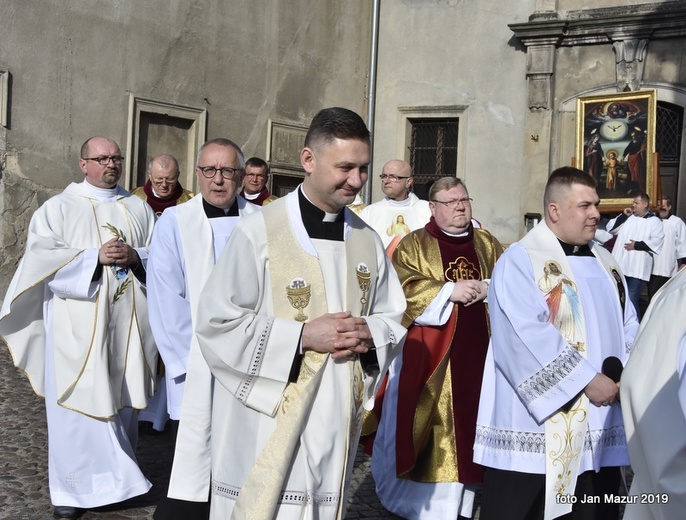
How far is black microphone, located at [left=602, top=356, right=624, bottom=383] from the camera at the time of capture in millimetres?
3750

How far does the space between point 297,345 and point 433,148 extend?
1301cm

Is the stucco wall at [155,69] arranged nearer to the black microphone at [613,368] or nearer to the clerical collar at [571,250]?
the clerical collar at [571,250]

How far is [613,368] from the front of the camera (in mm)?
3762

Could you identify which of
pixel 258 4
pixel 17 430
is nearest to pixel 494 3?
pixel 258 4

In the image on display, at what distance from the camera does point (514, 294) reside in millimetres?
3881

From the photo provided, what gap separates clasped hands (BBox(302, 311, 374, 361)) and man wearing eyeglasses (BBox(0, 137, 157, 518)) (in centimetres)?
230

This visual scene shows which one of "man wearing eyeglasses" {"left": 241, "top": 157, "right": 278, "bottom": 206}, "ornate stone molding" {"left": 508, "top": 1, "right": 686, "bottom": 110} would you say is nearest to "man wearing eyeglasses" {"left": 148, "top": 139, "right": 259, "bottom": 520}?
"man wearing eyeglasses" {"left": 241, "top": 157, "right": 278, "bottom": 206}

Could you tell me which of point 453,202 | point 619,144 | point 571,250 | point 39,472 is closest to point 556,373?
point 571,250

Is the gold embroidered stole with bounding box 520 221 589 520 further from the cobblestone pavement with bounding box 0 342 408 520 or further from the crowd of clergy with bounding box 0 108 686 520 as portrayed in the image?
the cobblestone pavement with bounding box 0 342 408 520

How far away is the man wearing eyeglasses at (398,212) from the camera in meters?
8.04

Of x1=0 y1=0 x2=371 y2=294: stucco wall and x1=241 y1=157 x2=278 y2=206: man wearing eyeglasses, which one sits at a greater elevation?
x1=0 y1=0 x2=371 y2=294: stucco wall

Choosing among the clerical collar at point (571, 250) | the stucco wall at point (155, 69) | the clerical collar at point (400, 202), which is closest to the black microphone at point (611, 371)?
the clerical collar at point (571, 250)

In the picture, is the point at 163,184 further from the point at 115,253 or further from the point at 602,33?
the point at 602,33

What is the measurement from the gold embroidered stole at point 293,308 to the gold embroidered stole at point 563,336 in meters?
0.99
